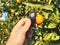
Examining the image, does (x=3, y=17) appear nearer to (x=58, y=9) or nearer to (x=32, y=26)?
(x=32, y=26)

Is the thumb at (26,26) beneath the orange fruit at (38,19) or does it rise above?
beneath

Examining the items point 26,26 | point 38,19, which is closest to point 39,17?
point 38,19

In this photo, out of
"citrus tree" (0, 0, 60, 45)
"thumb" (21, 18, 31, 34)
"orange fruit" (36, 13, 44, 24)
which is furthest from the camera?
"thumb" (21, 18, 31, 34)

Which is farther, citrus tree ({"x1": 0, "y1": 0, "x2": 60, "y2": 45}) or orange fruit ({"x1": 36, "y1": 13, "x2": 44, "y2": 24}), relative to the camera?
orange fruit ({"x1": 36, "y1": 13, "x2": 44, "y2": 24})

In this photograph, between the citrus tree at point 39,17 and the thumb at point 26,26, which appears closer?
the citrus tree at point 39,17

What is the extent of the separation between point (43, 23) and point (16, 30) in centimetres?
30

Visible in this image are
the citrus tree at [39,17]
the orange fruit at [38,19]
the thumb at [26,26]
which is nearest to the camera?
the citrus tree at [39,17]

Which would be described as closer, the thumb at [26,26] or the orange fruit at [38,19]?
the orange fruit at [38,19]

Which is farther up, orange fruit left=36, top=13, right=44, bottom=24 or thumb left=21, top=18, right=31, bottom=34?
orange fruit left=36, top=13, right=44, bottom=24

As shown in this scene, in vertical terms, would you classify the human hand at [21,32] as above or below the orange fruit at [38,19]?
below

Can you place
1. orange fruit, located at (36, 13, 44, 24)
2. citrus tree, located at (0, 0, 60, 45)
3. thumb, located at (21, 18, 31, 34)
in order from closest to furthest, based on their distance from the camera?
citrus tree, located at (0, 0, 60, 45), orange fruit, located at (36, 13, 44, 24), thumb, located at (21, 18, 31, 34)

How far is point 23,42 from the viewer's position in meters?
1.75

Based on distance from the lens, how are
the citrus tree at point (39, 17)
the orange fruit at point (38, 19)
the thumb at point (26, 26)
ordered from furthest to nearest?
the thumb at point (26, 26) → the orange fruit at point (38, 19) → the citrus tree at point (39, 17)

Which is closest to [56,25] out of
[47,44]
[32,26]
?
[47,44]
